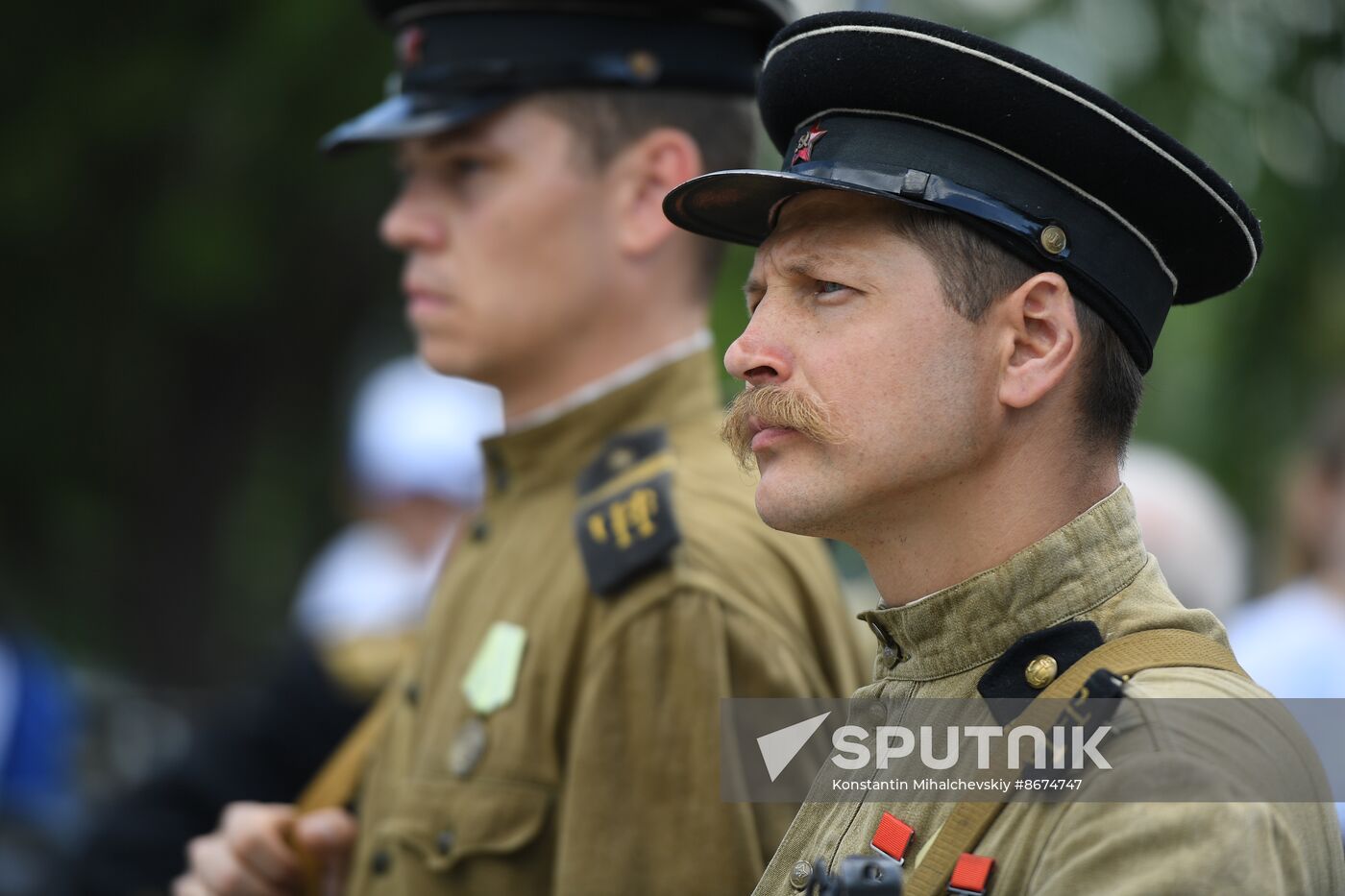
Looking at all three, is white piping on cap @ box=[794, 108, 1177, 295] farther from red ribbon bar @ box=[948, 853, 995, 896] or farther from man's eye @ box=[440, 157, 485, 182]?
man's eye @ box=[440, 157, 485, 182]

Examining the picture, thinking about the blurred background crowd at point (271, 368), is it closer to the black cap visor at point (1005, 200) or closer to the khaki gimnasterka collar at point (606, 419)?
the khaki gimnasterka collar at point (606, 419)

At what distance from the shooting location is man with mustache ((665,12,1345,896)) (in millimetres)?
2146

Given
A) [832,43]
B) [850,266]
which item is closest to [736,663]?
[850,266]

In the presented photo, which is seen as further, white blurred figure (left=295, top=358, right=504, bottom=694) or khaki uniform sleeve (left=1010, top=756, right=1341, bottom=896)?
white blurred figure (left=295, top=358, right=504, bottom=694)

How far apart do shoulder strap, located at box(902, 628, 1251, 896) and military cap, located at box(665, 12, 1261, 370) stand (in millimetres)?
426

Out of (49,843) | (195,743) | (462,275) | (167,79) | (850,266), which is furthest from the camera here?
(167,79)

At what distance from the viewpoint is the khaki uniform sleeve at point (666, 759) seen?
9.35ft

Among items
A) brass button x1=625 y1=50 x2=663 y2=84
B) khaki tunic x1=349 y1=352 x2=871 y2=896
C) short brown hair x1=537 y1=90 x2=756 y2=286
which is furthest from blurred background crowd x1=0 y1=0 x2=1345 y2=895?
brass button x1=625 y1=50 x2=663 y2=84

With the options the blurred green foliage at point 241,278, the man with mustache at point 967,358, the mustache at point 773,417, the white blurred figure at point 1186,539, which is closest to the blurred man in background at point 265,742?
the white blurred figure at point 1186,539

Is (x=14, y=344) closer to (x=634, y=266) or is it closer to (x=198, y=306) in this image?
(x=198, y=306)

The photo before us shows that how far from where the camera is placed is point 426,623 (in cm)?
358

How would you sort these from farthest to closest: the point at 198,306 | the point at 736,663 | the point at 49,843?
the point at 198,306 < the point at 49,843 < the point at 736,663

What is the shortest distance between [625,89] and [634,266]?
0.37 metres

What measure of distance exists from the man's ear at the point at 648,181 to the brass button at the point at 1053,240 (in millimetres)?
1392
